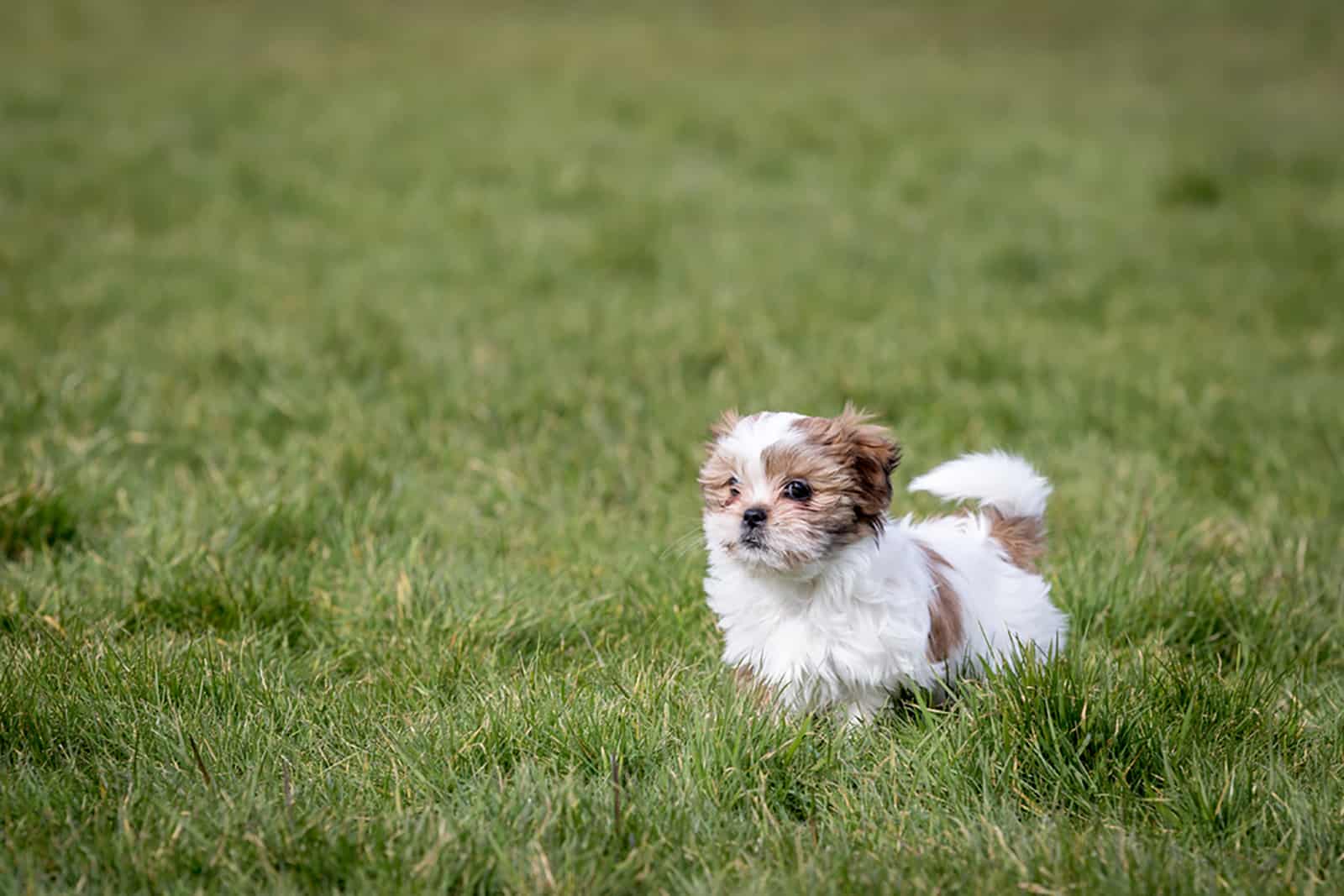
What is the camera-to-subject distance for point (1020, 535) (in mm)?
3914

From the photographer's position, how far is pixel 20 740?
3.15 meters

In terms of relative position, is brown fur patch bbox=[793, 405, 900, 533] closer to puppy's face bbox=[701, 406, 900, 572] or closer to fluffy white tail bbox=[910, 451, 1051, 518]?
puppy's face bbox=[701, 406, 900, 572]

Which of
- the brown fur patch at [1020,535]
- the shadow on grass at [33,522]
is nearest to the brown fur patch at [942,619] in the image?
the brown fur patch at [1020,535]

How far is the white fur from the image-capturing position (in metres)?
3.26

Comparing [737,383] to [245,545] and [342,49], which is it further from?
[342,49]

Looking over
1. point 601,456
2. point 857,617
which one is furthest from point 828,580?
point 601,456

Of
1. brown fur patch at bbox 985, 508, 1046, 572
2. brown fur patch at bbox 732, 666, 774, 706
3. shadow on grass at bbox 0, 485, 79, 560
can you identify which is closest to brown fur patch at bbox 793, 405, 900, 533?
brown fur patch at bbox 732, 666, 774, 706

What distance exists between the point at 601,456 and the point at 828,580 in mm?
2492

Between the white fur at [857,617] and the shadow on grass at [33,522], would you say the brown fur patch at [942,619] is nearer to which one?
the white fur at [857,617]

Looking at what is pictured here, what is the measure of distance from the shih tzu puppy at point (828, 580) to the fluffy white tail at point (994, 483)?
14cm

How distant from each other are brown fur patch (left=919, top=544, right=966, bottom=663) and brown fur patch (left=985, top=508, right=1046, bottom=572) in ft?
1.30

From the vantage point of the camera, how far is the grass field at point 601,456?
113 inches

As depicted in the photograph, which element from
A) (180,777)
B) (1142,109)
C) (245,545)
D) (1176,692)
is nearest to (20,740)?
(180,777)

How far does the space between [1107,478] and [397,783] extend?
A: 3618 mm
